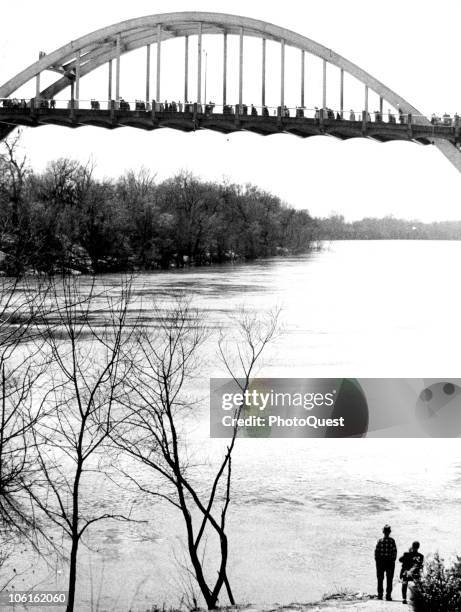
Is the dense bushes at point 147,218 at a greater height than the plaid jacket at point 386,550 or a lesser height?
greater

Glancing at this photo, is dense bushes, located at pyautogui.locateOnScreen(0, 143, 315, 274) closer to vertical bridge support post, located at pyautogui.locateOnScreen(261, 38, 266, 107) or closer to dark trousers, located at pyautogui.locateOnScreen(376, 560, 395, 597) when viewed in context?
vertical bridge support post, located at pyautogui.locateOnScreen(261, 38, 266, 107)

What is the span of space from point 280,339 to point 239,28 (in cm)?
2369

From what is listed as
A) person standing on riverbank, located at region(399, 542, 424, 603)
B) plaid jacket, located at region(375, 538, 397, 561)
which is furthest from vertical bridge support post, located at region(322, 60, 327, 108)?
person standing on riverbank, located at region(399, 542, 424, 603)

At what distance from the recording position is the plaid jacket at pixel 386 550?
9.80 meters

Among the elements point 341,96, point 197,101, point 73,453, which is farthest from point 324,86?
point 73,453

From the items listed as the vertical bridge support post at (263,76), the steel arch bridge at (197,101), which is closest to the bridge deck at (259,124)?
the steel arch bridge at (197,101)

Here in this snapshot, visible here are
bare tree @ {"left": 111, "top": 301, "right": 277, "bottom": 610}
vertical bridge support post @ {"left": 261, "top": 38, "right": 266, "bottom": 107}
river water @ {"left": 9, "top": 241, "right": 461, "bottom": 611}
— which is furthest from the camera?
vertical bridge support post @ {"left": 261, "top": 38, "right": 266, "bottom": 107}

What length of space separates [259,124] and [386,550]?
29731mm

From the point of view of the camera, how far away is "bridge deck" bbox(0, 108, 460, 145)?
37.8 meters

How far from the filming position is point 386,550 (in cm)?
984

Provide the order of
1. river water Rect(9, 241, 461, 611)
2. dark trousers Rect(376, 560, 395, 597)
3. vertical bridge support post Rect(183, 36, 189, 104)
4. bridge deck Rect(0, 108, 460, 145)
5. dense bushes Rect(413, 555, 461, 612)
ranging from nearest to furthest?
1. dense bushes Rect(413, 555, 461, 612)
2. dark trousers Rect(376, 560, 395, 597)
3. river water Rect(9, 241, 461, 611)
4. bridge deck Rect(0, 108, 460, 145)
5. vertical bridge support post Rect(183, 36, 189, 104)

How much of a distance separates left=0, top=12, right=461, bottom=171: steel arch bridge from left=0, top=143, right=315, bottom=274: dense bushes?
5617 millimetres

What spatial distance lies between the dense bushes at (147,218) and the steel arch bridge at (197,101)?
18.4 ft

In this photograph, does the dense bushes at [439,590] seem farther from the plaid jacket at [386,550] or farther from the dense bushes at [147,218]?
the dense bushes at [147,218]
